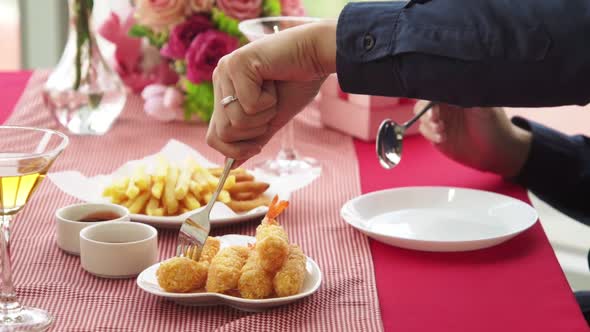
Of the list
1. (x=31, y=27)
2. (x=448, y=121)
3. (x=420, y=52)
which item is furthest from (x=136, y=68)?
(x=31, y=27)

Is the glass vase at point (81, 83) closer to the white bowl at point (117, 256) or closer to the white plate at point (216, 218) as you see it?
the white plate at point (216, 218)

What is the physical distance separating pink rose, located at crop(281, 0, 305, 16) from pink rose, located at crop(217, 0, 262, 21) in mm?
75

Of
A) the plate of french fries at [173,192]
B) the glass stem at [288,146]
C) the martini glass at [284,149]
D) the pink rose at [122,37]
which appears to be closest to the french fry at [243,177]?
the plate of french fries at [173,192]

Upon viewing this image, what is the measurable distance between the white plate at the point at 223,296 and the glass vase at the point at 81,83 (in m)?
0.82

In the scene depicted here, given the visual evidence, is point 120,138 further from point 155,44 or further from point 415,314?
point 415,314

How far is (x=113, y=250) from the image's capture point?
1206 mm

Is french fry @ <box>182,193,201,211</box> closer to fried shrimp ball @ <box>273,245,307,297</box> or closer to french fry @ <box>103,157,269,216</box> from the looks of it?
french fry @ <box>103,157,269,216</box>

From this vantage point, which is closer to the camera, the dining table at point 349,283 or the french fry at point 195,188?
the dining table at point 349,283

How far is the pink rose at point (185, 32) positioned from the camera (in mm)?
2014

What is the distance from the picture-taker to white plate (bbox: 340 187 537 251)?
1.33 m

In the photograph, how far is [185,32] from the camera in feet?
6.64

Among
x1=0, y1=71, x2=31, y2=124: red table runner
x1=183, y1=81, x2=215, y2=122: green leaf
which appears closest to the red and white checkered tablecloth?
x1=183, y1=81, x2=215, y2=122: green leaf

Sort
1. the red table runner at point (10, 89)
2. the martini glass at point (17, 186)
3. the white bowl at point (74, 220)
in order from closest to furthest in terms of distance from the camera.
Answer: the martini glass at point (17, 186) → the white bowl at point (74, 220) → the red table runner at point (10, 89)

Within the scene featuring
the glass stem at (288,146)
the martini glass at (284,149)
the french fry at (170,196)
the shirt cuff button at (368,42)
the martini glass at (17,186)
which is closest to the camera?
the martini glass at (17,186)
